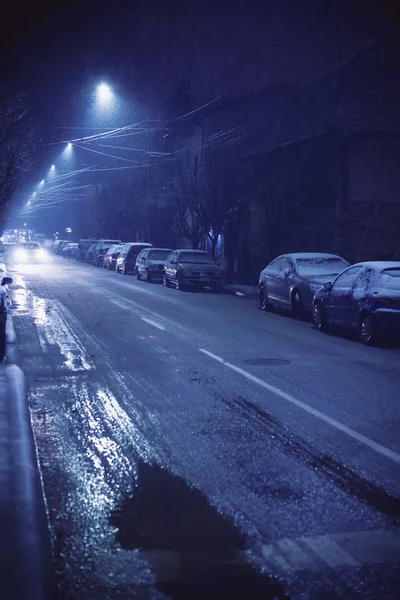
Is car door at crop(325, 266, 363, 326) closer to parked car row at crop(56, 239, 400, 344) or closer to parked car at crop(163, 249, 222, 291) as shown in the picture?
parked car row at crop(56, 239, 400, 344)

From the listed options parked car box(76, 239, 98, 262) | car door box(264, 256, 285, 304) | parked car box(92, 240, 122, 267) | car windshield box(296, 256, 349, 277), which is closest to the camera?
car windshield box(296, 256, 349, 277)

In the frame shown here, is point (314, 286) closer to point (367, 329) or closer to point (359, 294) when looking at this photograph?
point (359, 294)

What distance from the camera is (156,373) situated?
10305mm

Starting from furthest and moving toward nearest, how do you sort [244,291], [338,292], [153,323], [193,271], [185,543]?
1. [244,291]
2. [193,271]
3. [153,323]
4. [338,292]
5. [185,543]

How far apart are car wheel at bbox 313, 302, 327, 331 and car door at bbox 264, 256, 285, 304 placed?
3.63 m

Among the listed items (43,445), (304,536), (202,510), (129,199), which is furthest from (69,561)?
(129,199)

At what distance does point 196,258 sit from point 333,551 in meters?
26.5

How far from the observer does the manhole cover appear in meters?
11.2

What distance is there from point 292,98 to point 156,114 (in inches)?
1272

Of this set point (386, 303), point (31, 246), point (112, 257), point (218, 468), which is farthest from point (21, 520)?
point (31, 246)

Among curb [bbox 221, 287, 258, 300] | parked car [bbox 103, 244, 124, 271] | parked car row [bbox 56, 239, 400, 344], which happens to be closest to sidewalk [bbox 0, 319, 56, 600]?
parked car row [bbox 56, 239, 400, 344]

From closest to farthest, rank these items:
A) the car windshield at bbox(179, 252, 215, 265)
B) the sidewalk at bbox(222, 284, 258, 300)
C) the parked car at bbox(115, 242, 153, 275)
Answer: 1. the sidewalk at bbox(222, 284, 258, 300)
2. the car windshield at bbox(179, 252, 215, 265)
3. the parked car at bbox(115, 242, 153, 275)

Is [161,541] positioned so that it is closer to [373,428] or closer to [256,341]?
[373,428]

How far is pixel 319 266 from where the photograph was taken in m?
19.4
